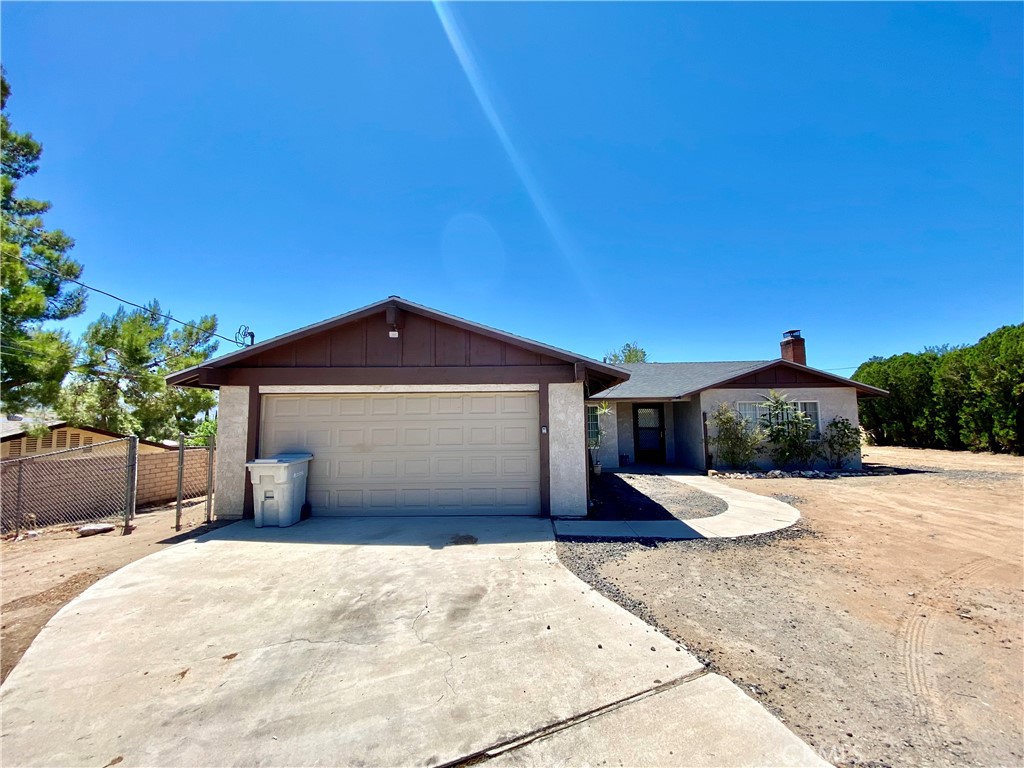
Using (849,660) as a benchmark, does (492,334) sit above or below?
above

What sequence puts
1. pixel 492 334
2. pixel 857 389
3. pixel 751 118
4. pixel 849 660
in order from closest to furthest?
pixel 849 660 < pixel 492 334 < pixel 751 118 < pixel 857 389

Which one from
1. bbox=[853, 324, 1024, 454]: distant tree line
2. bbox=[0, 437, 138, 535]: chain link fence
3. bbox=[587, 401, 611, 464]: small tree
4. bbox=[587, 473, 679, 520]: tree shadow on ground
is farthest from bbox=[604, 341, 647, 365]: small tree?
bbox=[0, 437, 138, 535]: chain link fence

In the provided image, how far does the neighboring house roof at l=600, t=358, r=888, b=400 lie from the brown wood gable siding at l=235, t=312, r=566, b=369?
6706mm

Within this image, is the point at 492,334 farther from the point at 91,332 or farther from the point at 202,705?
the point at 91,332

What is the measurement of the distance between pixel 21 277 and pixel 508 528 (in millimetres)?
11005

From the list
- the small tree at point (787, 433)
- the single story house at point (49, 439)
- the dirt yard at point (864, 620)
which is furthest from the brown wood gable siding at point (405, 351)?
the small tree at point (787, 433)

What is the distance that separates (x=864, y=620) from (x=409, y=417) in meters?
6.15

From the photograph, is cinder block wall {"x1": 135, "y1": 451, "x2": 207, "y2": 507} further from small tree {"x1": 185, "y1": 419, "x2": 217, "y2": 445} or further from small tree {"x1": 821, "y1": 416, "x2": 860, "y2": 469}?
small tree {"x1": 821, "y1": 416, "x2": 860, "y2": 469}

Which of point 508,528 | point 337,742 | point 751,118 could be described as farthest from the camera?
point 751,118

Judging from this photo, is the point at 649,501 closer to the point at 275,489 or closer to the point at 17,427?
the point at 275,489

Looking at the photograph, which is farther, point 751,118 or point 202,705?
point 751,118

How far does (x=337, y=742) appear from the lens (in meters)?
2.02

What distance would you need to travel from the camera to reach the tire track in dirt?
7.09 feet

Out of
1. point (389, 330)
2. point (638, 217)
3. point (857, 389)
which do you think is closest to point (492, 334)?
point (389, 330)
